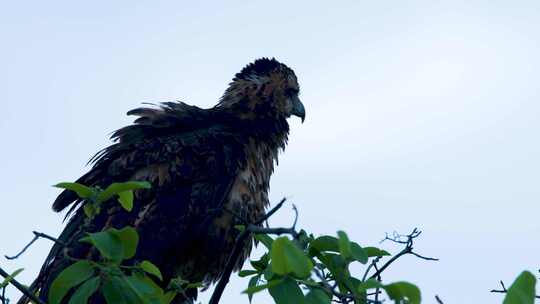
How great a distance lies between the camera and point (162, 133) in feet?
20.9

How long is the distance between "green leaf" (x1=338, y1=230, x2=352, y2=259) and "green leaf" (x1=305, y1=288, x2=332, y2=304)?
18 centimetres

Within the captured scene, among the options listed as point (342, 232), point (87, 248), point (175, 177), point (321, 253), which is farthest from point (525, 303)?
point (175, 177)

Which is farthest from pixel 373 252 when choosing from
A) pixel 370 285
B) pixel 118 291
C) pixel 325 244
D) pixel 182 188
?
pixel 182 188

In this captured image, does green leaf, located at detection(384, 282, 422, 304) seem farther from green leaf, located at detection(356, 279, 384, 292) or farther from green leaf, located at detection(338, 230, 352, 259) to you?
green leaf, located at detection(338, 230, 352, 259)

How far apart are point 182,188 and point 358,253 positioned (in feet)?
11.4

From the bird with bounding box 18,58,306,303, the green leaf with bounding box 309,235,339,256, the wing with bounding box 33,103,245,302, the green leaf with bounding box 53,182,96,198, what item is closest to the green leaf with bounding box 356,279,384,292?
the green leaf with bounding box 309,235,339,256

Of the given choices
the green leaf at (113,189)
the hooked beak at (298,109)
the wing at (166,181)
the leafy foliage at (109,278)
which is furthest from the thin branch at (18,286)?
the hooked beak at (298,109)

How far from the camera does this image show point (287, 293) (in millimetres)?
2275

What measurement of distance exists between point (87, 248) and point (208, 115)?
185 centimetres

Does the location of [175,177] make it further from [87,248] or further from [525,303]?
[525,303]

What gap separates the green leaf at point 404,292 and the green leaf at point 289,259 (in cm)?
23

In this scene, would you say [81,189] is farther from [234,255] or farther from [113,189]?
[234,255]

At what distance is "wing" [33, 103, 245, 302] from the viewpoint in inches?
224

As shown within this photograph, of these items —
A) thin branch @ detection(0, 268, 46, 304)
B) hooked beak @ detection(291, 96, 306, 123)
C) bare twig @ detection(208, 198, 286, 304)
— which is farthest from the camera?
hooked beak @ detection(291, 96, 306, 123)
